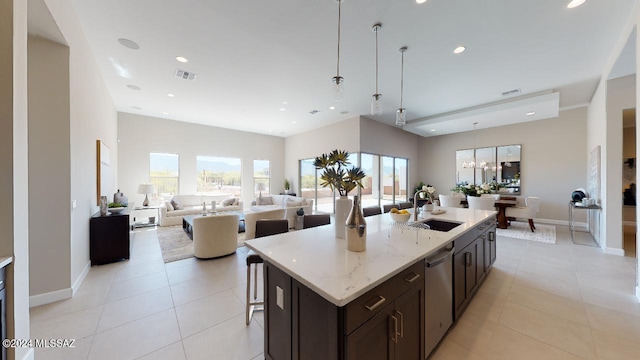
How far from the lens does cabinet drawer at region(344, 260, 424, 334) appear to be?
103 centimetres

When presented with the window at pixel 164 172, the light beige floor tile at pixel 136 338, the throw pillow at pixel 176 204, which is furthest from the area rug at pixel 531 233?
the window at pixel 164 172

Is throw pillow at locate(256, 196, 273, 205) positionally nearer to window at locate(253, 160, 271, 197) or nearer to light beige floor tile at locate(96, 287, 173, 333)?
window at locate(253, 160, 271, 197)

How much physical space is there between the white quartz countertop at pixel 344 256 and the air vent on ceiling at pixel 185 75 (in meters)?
3.80

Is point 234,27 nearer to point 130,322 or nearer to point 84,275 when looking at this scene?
point 130,322

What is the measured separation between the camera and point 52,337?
6.31 feet

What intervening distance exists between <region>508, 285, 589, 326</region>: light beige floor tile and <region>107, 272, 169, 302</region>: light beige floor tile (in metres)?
4.34

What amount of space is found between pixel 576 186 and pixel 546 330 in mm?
6503

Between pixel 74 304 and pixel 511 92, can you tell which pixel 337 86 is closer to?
pixel 74 304

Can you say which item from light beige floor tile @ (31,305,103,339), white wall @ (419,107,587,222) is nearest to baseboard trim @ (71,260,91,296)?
light beige floor tile @ (31,305,103,339)

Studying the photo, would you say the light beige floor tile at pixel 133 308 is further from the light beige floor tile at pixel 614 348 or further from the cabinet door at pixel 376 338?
the light beige floor tile at pixel 614 348

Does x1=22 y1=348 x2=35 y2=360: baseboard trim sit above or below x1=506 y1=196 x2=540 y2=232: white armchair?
below

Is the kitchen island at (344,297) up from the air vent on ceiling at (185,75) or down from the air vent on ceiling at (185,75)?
down

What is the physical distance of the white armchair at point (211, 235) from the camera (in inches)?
144

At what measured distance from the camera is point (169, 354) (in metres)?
1.75
